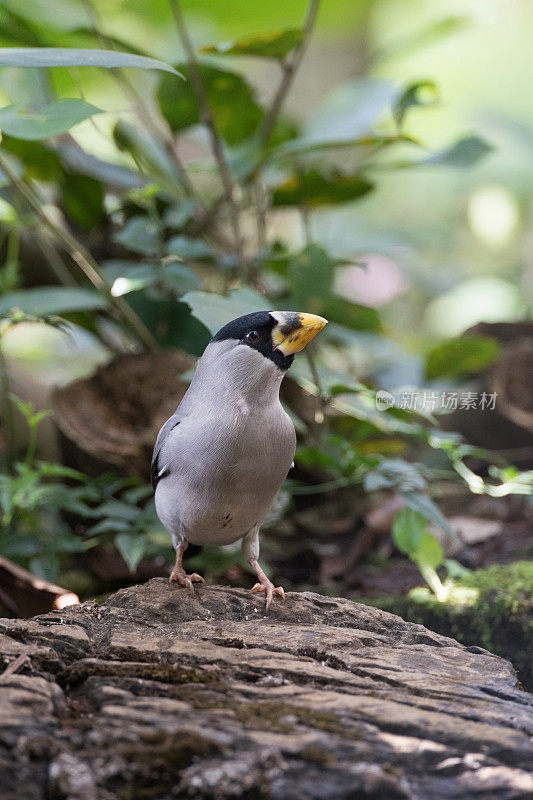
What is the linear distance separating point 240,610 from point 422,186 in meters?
8.52

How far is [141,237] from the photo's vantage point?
145 inches

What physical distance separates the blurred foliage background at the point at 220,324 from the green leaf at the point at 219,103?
0.01 m

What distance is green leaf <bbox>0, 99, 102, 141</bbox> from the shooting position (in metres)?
2.35

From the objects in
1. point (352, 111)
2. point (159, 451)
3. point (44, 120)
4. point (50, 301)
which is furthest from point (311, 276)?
point (352, 111)

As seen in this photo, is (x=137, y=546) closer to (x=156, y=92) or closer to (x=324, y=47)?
(x=156, y=92)

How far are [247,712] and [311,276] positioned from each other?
7.11ft

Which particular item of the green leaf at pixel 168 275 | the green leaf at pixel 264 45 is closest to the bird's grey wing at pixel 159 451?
the green leaf at pixel 168 275

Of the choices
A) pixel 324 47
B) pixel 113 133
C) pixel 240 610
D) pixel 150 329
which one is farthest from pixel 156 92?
pixel 324 47

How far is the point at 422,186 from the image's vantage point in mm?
9867

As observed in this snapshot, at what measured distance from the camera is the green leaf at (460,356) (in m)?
4.03

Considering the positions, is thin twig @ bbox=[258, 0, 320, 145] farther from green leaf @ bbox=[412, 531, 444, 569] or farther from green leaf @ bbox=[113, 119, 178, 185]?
green leaf @ bbox=[412, 531, 444, 569]

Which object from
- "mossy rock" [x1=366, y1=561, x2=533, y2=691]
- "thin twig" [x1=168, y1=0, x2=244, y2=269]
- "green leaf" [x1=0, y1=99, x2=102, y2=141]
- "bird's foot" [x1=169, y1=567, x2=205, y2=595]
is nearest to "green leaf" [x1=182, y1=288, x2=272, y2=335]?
"green leaf" [x1=0, y1=99, x2=102, y2=141]

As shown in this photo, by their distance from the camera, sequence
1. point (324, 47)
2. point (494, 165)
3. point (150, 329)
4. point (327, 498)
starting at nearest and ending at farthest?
point (150, 329), point (327, 498), point (494, 165), point (324, 47)

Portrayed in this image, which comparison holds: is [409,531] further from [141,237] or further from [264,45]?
[264,45]
